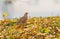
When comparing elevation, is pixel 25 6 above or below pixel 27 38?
above

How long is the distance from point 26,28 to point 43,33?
2.75ft

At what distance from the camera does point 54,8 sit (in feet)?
43.6

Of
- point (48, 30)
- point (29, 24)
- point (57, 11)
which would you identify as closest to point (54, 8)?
point (57, 11)

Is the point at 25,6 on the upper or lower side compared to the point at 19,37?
upper

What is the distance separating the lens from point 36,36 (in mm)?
6531

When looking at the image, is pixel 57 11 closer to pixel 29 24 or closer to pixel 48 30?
pixel 29 24

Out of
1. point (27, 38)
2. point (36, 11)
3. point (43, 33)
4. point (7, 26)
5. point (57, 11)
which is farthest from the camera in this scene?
point (36, 11)

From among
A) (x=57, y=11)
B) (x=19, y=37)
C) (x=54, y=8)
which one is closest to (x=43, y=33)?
(x=19, y=37)

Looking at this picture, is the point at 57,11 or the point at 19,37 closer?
the point at 19,37

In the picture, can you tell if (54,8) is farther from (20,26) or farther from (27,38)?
(27,38)

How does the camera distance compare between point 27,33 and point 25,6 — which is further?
point 25,6

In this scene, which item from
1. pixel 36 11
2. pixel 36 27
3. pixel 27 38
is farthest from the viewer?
pixel 36 11

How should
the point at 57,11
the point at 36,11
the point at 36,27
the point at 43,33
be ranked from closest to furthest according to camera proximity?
the point at 43,33, the point at 36,27, the point at 57,11, the point at 36,11

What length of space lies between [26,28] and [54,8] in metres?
5.95
